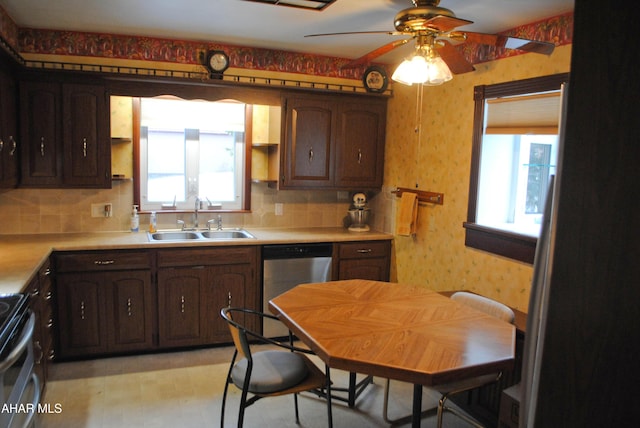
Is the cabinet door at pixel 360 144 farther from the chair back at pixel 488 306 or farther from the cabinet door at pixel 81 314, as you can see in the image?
the cabinet door at pixel 81 314

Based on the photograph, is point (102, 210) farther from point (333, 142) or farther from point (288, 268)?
point (333, 142)

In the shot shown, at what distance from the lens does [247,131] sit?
4.34m

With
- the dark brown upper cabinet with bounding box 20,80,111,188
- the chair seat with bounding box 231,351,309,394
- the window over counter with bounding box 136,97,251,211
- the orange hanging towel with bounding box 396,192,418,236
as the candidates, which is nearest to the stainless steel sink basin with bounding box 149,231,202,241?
the window over counter with bounding box 136,97,251,211

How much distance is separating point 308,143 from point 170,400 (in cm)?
231

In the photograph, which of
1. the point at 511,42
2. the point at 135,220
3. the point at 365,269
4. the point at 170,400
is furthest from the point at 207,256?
the point at 511,42

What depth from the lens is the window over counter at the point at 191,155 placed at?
13.3 ft

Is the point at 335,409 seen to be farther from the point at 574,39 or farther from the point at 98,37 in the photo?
the point at 98,37

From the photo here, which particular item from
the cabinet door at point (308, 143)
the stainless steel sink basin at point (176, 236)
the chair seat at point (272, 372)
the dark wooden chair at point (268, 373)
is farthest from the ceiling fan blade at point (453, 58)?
the stainless steel sink basin at point (176, 236)

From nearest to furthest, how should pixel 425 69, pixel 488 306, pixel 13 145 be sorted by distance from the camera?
pixel 425 69
pixel 488 306
pixel 13 145

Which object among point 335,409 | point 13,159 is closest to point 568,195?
point 335,409

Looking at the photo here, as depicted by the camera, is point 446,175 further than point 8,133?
Yes

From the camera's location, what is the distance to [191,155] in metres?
4.23

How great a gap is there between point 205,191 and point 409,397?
2.46m

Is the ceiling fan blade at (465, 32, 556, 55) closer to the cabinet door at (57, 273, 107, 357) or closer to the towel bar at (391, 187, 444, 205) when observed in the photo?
the towel bar at (391, 187, 444, 205)
